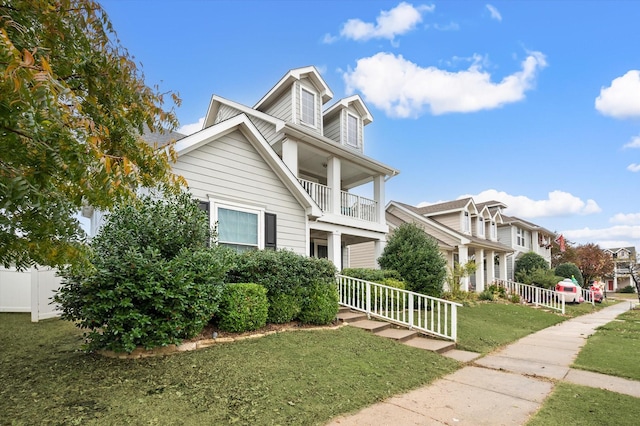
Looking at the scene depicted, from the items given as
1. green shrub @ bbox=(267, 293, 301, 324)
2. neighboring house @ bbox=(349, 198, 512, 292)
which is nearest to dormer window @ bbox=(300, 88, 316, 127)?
neighboring house @ bbox=(349, 198, 512, 292)

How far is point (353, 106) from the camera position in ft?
54.4

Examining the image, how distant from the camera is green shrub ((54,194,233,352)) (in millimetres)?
4738

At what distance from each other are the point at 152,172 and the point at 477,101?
50.8 feet

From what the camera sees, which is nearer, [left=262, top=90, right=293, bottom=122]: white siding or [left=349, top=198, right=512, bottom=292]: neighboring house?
[left=262, top=90, right=293, bottom=122]: white siding

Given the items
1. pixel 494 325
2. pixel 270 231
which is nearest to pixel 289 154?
pixel 270 231

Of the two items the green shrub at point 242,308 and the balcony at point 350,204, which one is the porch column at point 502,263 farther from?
the green shrub at point 242,308

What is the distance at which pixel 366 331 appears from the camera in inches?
318

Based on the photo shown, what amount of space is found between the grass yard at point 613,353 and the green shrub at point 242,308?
6136 mm

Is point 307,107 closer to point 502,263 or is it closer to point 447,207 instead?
point 447,207

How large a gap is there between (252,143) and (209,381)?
6796mm

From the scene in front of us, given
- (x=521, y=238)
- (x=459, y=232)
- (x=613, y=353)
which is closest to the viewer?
(x=613, y=353)

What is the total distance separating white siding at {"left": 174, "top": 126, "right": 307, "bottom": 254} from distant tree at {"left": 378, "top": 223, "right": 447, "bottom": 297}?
164 inches

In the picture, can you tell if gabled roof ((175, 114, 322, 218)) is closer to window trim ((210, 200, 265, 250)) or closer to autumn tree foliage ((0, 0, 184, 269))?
window trim ((210, 200, 265, 250))

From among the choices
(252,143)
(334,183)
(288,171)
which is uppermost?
(252,143)
